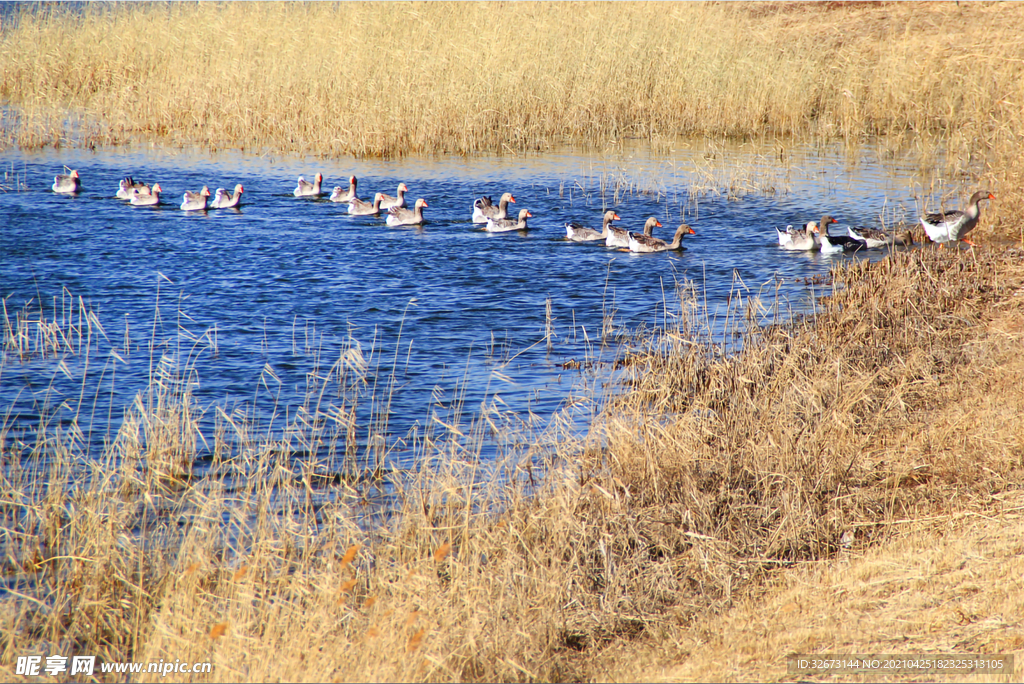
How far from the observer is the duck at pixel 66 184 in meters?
18.4

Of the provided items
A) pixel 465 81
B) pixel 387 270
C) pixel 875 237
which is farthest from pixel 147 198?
pixel 875 237

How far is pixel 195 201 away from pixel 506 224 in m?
6.06

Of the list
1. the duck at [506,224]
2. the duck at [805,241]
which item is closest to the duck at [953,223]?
the duck at [805,241]

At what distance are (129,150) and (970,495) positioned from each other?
21.0 m

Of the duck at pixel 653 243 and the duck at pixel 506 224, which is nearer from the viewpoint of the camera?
the duck at pixel 653 243

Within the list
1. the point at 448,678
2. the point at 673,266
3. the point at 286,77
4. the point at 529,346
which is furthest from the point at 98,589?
the point at 286,77

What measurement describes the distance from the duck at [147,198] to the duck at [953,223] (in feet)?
44.6

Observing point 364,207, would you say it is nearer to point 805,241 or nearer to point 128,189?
point 128,189

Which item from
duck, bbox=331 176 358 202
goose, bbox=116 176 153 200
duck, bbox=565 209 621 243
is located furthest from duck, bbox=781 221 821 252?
goose, bbox=116 176 153 200

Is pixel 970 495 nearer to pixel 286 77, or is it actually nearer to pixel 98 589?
pixel 98 589

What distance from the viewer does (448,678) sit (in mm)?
4828

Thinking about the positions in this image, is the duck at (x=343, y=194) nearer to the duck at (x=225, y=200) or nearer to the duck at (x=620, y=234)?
the duck at (x=225, y=200)

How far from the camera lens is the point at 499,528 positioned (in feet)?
20.0

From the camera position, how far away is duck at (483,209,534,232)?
16.4 metres
